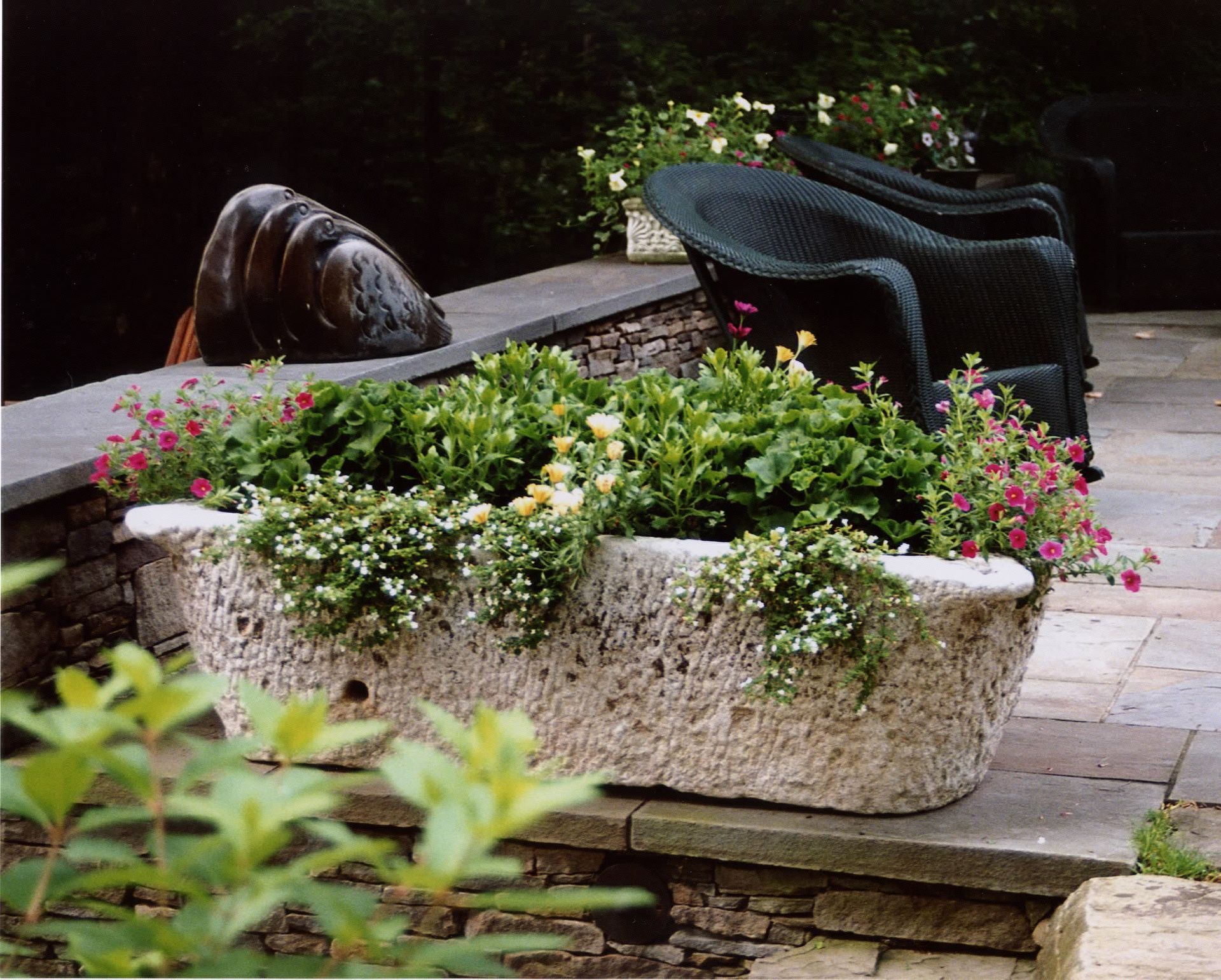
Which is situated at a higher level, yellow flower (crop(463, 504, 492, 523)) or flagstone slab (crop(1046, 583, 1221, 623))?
yellow flower (crop(463, 504, 492, 523))

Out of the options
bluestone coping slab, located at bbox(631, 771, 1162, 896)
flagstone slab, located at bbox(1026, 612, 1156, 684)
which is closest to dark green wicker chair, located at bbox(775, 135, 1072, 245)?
flagstone slab, located at bbox(1026, 612, 1156, 684)

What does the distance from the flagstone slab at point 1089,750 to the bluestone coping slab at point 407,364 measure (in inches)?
52.5

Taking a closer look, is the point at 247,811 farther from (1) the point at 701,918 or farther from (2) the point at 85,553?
(2) the point at 85,553

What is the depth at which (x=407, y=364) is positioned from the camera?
Answer: 435 cm

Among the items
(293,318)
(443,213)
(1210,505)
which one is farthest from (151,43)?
(1210,505)

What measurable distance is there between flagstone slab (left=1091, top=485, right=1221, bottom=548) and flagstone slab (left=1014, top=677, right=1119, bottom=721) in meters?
1.07

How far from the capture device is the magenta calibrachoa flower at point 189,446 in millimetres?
2812

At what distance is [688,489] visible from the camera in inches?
101

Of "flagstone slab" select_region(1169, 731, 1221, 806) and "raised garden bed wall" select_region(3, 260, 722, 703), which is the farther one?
"raised garden bed wall" select_region(3, 260, 722, 703)

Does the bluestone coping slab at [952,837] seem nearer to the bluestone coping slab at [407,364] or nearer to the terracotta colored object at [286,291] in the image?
the bluestone coping slab at [407,364]

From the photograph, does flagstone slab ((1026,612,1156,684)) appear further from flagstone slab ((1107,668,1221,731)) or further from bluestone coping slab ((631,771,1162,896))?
bluestone coping slab ((631,771,1162,896))

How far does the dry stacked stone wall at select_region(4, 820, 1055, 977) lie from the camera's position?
2.46 m

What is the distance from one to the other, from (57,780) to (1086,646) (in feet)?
10.7

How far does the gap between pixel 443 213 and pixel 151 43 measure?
2.19 m
